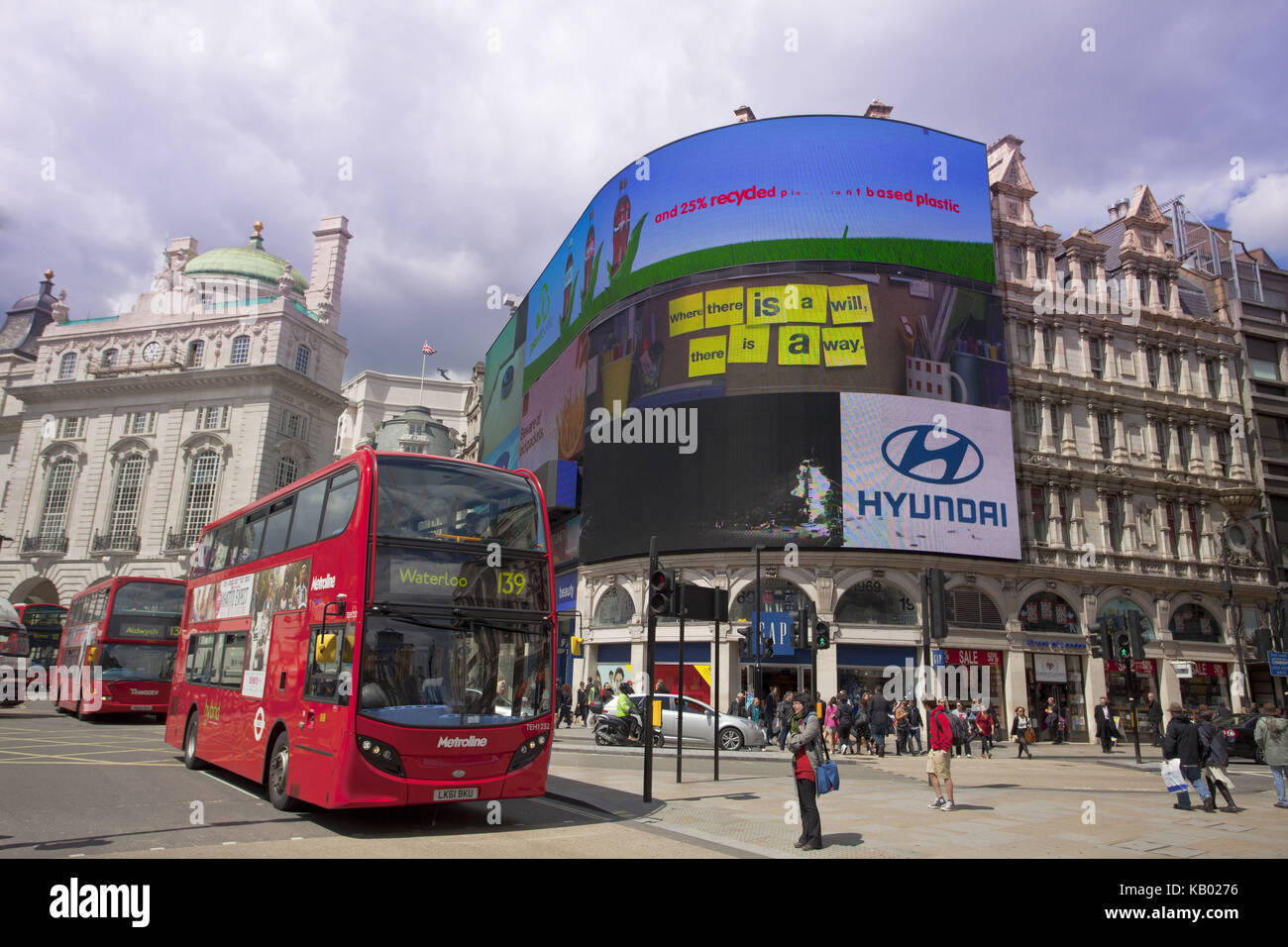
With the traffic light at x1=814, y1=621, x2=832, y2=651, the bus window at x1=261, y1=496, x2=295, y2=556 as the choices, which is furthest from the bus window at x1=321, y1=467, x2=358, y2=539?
the traffic light at x1=814, y1=621, x2=832, y2=651

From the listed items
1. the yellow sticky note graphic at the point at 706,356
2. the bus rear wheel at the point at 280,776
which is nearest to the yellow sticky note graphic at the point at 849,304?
the yellow sticky note graphic at the point at 706,356

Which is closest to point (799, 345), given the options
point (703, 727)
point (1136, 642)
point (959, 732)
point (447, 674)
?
point (959, 732)

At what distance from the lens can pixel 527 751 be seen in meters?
10.2

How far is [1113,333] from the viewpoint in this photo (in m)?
39.2

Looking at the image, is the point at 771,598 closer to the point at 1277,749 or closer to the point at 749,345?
the point at 749,345

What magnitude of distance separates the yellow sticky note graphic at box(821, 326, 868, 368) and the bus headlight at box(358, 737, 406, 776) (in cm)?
2737

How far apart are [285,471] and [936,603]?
174 feet

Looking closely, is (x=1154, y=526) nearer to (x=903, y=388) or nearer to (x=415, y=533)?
(x=903, y=388)

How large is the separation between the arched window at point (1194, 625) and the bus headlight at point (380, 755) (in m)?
37.4

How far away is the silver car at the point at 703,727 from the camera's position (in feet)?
74.8

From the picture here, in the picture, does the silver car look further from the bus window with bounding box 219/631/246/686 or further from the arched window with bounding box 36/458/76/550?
the arched window with bounding box 36/458/76/550

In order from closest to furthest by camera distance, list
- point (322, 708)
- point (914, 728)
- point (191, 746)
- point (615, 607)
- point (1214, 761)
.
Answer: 1. point (322, 708)
2. point (1214, 761)
3. point (191, 746)
4. point (914, 728)
5. point (615, 607)

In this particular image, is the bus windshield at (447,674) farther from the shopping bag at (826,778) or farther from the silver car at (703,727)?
the silver car at (703,727)

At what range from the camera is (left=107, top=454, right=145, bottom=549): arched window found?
59125 millimetres
